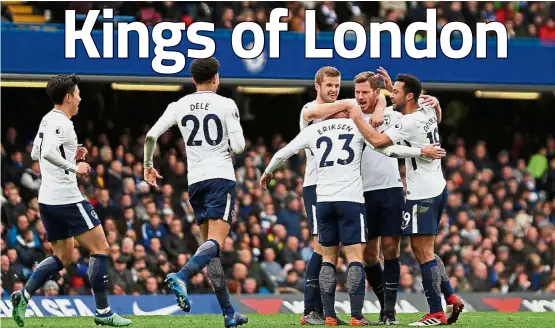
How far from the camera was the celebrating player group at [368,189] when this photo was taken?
468 inches

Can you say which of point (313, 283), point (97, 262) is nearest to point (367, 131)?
point (313, 283)

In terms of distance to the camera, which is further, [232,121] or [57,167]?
[57,167]

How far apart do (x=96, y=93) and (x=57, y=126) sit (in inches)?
520

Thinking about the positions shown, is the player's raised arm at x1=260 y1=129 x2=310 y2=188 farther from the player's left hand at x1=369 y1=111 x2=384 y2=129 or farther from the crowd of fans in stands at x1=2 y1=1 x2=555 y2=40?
the crowd of fans in stands at x1=2 y1=1 x2=555 y2=40

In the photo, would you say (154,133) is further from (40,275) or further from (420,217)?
(420,217)

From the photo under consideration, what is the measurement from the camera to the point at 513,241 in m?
23.2

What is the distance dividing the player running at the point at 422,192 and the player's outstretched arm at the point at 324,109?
53 cm

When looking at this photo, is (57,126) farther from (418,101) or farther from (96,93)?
(96,93)

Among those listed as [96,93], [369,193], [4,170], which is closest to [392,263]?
[369,193]

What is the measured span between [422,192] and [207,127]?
7.70ft

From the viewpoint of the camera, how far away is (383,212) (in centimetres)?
1248

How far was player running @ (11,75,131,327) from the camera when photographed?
38.6 ft

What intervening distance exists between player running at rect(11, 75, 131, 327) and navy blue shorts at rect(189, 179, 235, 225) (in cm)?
109

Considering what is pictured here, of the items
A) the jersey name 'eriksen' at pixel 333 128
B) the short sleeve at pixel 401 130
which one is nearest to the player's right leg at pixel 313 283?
the jersey name 'eriksen' at pixel 333 128
